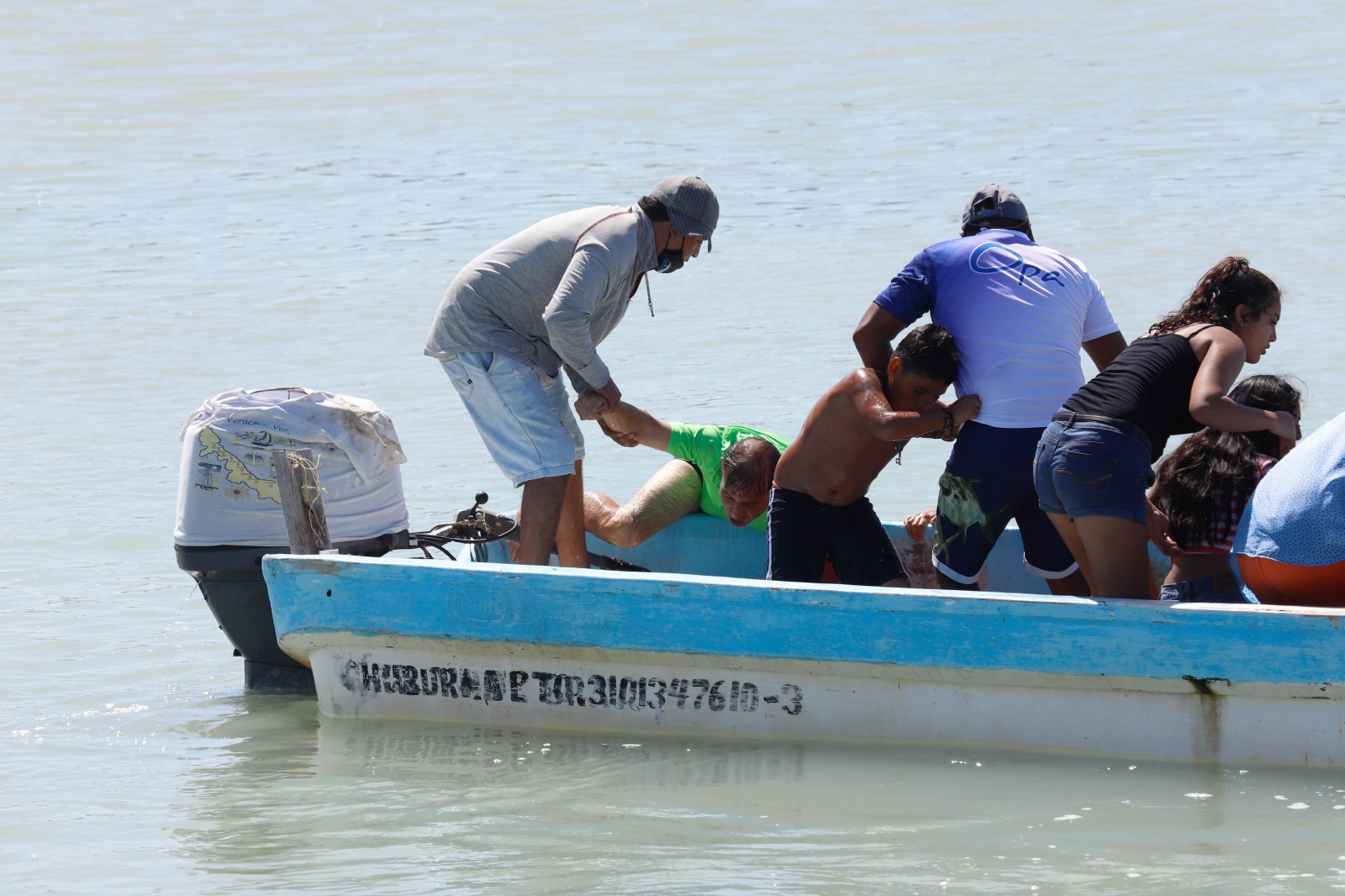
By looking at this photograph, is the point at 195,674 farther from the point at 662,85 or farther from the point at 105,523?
the point at 662,85

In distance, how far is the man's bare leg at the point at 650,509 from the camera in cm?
600

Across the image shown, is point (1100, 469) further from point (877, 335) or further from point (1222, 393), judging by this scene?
point (877, 335)

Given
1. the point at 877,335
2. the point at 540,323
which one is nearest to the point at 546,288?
the point at 540,323

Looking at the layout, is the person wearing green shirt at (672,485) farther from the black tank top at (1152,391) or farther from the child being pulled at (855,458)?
the black tank top at (1152,391)

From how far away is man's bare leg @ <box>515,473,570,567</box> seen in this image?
535 centimetres

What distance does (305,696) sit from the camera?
5.70m

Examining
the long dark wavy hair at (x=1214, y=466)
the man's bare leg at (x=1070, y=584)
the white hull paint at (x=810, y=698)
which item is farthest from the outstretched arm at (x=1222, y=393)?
the man's bare leg at (x=1070, y=584)

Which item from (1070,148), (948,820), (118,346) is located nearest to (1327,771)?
(948,820)

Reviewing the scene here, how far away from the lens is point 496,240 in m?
17.2

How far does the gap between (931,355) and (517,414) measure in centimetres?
143

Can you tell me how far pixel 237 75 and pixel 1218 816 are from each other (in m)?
26.6

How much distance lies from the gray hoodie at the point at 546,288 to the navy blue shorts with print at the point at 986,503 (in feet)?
4.01

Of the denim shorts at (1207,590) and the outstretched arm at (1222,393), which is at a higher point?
the outstretched arm at (1222,393)

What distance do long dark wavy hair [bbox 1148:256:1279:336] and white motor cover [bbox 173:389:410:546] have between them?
105 inches
